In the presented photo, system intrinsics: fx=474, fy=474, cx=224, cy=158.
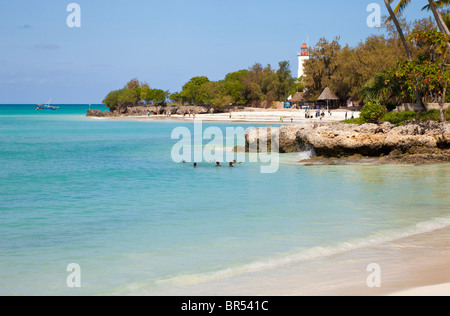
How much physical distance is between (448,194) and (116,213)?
9.07 meters

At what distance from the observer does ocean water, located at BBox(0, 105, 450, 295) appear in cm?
732

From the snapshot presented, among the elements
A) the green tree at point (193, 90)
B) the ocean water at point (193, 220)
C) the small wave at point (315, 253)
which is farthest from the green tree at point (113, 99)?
the small wave at point (315, 253)

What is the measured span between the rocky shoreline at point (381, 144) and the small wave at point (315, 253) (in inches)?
389

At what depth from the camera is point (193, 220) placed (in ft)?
36.0

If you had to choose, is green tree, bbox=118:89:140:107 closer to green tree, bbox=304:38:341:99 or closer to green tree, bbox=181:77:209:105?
green tree, bbox=181:77:209:105

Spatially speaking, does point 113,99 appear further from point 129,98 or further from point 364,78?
point 364,78

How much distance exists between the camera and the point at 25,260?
7.97 metres

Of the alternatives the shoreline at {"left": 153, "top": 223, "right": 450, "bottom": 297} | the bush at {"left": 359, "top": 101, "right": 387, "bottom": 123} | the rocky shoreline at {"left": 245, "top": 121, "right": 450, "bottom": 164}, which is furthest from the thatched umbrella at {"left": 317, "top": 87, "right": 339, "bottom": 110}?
the shoreline at {"left": 153, "top": 223, "right": 450, "bottom": 297}

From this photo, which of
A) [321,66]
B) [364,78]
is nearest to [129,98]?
[321,66]

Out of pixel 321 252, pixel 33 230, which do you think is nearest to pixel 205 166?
pixel 33 230

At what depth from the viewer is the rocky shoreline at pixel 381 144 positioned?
19.4 metres
